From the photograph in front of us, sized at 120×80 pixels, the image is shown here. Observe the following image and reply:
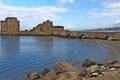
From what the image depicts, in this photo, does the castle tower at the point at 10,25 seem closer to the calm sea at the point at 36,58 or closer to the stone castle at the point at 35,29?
the stone castle at the point at 35,29

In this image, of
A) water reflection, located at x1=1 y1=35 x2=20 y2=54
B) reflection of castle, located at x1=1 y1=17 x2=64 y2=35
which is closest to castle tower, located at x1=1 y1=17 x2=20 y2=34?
reflection of castle, located at x1=1 y1=17 x2=64 y2=35

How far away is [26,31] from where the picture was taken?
132250mm

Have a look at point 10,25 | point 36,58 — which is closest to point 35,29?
point 10,25

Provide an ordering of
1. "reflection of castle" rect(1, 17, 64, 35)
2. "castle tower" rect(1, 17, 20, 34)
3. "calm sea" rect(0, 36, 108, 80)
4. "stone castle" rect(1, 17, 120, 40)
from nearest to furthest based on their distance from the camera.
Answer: "calm sea" rect(0, 36, 108, 80) < "stone castle" rect(1, 17, 120, 40) < "reflection of castle" rect(1, 17, 64, 35) < "castle tower" rect(1, 17, 20, 34)

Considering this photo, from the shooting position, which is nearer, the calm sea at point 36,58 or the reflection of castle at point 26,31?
the calm sea at point 36,58

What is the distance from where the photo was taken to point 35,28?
125250 millimetres

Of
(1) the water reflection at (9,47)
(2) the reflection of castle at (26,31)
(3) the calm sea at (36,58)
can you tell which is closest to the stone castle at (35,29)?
(2) the reflection of castle at (26,31)

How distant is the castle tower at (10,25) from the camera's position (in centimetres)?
12581

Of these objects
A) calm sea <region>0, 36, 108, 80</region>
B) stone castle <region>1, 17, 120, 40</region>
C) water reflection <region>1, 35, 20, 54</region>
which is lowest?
water reflection <region>1, 35, 20, 54</region>

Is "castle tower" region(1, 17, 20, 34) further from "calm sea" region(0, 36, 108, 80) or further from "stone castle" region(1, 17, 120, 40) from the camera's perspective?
"calm sea" region(0, 36, 108, 80)

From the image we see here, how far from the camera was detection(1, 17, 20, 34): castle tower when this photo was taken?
126m

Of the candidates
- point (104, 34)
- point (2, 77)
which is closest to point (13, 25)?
point (104, 34)

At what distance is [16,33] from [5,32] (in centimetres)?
600

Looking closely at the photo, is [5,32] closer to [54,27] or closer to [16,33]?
[16,33]
